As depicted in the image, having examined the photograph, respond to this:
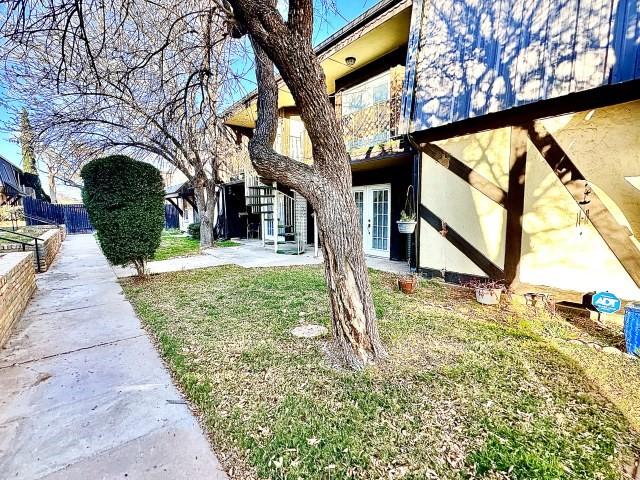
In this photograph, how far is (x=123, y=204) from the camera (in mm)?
6012

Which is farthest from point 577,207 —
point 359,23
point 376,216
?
point 359,23

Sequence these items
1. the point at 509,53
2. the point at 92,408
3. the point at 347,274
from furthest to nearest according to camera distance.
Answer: the point at 509,53 < the point at 347,274 < the point at 92,408

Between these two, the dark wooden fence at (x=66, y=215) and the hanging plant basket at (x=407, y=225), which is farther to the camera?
the dark wooden fence at (x=66, y=215)

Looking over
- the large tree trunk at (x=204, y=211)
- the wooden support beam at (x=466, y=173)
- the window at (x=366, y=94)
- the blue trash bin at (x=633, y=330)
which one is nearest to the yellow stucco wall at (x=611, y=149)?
the wooden support beam at (x=466, y=173)

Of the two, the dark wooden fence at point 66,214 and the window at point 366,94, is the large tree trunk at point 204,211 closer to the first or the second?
the window at point 366,94

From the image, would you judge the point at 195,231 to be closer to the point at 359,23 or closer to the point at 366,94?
the point at 366,94

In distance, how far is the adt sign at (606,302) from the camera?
3.99 metres

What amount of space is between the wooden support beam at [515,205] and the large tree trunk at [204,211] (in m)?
9.53

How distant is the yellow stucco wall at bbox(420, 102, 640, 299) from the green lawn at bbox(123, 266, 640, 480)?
3.23 ft

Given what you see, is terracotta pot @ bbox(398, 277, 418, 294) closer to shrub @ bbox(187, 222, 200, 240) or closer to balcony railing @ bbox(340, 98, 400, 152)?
balcony railing @ bbox(340, 98, 400, 152)

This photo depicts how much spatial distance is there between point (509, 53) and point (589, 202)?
8.35 feet

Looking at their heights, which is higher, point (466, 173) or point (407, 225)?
point (466, 173)

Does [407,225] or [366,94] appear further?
[366,94]

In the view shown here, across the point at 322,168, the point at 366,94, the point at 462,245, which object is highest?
the point at 366,94
